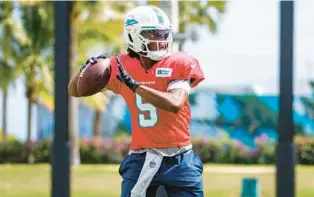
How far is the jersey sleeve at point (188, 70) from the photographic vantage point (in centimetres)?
413

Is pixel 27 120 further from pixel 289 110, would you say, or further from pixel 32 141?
pixel 289 110

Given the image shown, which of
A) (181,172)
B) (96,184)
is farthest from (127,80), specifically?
(96,184)

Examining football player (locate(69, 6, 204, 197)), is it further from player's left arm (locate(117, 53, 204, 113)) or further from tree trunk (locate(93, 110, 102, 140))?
tree trunk (locate(93, 110, 102, 140))

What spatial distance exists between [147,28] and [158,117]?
1.57ft

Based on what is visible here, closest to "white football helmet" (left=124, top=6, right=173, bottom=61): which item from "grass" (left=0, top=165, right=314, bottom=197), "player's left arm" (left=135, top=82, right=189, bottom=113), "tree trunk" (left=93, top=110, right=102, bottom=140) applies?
"player's left arm" (left=135, top=82, right=189, bottom=113)

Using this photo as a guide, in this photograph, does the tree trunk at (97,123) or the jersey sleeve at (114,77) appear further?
Result: the tree trunk at (97,123)

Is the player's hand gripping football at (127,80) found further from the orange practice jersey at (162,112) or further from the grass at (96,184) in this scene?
the grass at (96,184)

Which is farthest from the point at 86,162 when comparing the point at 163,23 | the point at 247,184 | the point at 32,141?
the point at 163,23

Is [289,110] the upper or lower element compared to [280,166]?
upper

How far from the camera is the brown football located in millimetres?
4207

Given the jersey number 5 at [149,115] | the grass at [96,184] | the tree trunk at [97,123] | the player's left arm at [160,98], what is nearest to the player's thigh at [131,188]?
the jersey number 5 at [149,115]

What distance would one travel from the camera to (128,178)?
4.23 meters

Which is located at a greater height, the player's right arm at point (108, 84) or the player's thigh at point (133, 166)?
the player's right arm at point (108, 84)

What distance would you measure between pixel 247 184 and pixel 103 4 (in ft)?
46.7
